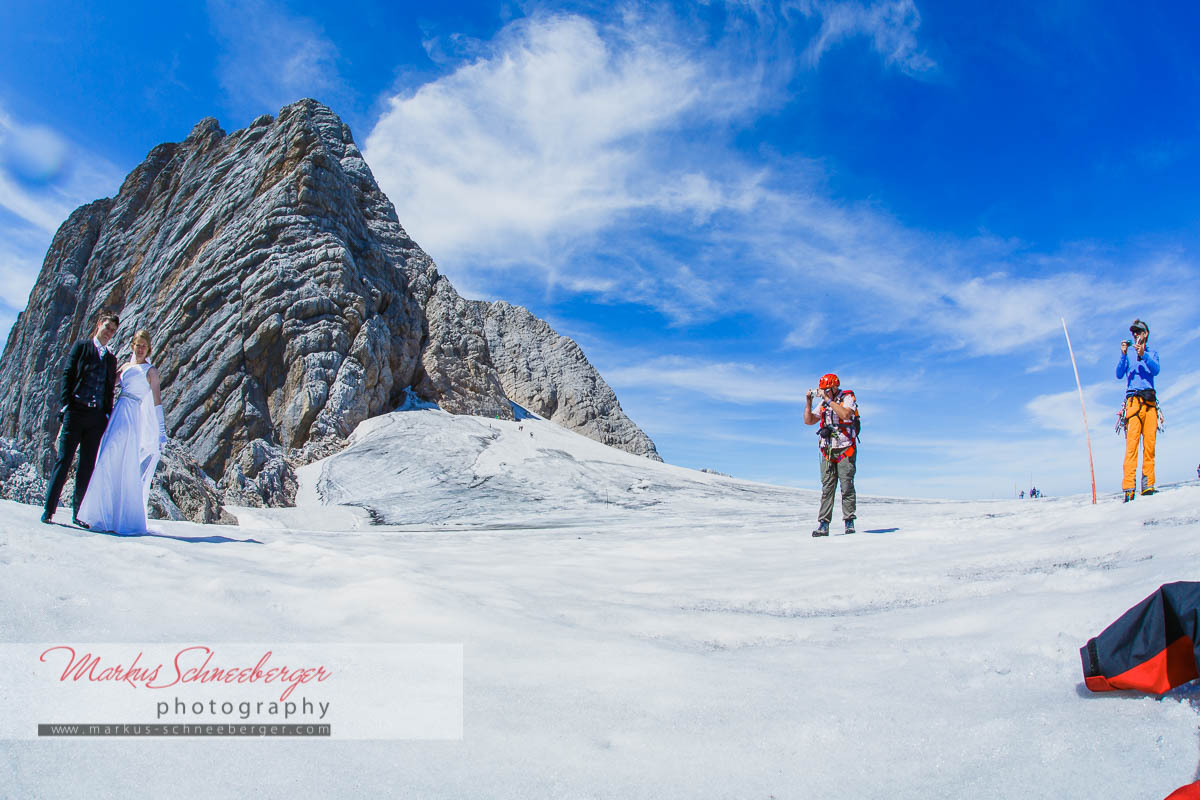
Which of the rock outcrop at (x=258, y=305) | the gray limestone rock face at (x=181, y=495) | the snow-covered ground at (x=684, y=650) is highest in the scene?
the rock outcrop at (x=258, y=305)

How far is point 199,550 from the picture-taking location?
4781mm

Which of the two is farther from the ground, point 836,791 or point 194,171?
point 194,171

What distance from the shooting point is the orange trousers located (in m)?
6.85

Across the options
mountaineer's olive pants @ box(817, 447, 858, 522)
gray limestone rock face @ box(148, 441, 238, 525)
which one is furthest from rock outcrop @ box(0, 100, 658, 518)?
mountaineer's olive pants @ box(817, 447, 858, 522)

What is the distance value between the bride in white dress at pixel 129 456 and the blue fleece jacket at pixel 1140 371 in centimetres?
1003

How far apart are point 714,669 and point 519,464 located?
18.1m

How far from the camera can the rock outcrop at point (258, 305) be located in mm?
27203

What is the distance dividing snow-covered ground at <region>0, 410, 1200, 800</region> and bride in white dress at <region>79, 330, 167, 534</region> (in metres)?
0.40

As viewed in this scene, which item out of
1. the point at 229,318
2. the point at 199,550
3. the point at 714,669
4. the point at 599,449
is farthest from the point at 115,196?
the point at 714,669

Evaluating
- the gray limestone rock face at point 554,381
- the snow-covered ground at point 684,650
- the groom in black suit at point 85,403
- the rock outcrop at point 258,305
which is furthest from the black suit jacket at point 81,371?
the gray limestone rock face at point 554,381

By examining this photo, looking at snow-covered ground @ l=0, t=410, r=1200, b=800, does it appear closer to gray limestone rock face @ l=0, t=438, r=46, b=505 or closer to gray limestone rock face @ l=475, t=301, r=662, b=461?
gray limestone rock face @ l=0, t=438, r=46, b=505

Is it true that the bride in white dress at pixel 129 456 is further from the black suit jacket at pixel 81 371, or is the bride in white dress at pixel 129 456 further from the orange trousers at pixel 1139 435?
the orange trousers at pixel 1139 435

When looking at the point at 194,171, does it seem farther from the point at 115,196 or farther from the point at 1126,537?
the point at 1126,537

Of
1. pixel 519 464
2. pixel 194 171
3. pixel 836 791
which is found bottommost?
pixel 836 791
